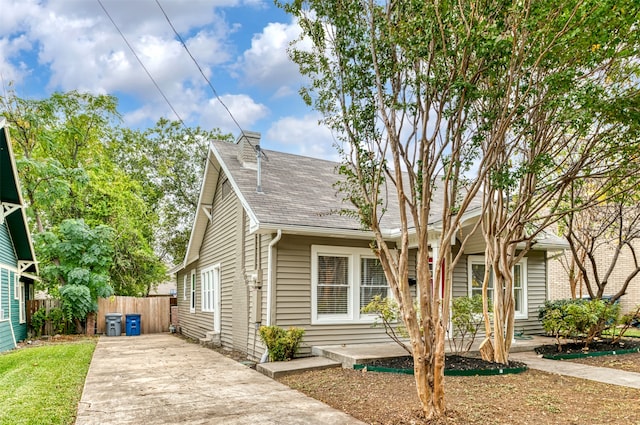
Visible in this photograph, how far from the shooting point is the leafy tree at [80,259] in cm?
1673

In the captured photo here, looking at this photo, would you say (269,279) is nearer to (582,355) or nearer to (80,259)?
(582,355)

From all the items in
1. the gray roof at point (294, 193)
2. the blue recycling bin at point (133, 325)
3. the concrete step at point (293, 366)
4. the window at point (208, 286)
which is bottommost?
the blue recycling bin at point (133, 325)

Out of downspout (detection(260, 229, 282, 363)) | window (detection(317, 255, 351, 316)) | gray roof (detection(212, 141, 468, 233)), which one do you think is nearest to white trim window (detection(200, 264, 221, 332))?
gray roof (detection(212, 141, 468, 233))

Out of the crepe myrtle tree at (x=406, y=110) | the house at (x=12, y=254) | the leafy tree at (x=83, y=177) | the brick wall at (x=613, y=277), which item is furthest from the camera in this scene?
the leafy tree at (x=83, y=177)

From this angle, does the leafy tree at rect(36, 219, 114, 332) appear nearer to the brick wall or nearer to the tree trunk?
the tree trunk

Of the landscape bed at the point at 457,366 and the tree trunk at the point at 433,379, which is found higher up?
the tree trunk at the point at 433,379

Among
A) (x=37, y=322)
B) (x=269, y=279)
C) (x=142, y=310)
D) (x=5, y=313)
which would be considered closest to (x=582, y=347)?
(x=269, y=279)

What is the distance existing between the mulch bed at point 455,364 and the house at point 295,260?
1619 millimetres

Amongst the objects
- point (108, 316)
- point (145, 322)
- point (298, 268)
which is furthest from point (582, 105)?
point (145, 322)

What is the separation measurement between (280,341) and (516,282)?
6.75 metres

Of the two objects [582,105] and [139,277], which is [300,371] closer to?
[582,105]

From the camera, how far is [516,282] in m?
12.0

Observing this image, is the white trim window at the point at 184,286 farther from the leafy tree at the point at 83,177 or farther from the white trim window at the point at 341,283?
the white trim window at the point at 341,283

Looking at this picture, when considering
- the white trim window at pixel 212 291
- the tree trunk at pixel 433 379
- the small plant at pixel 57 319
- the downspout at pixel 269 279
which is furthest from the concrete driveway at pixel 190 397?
the small plant at pixel 57 319
